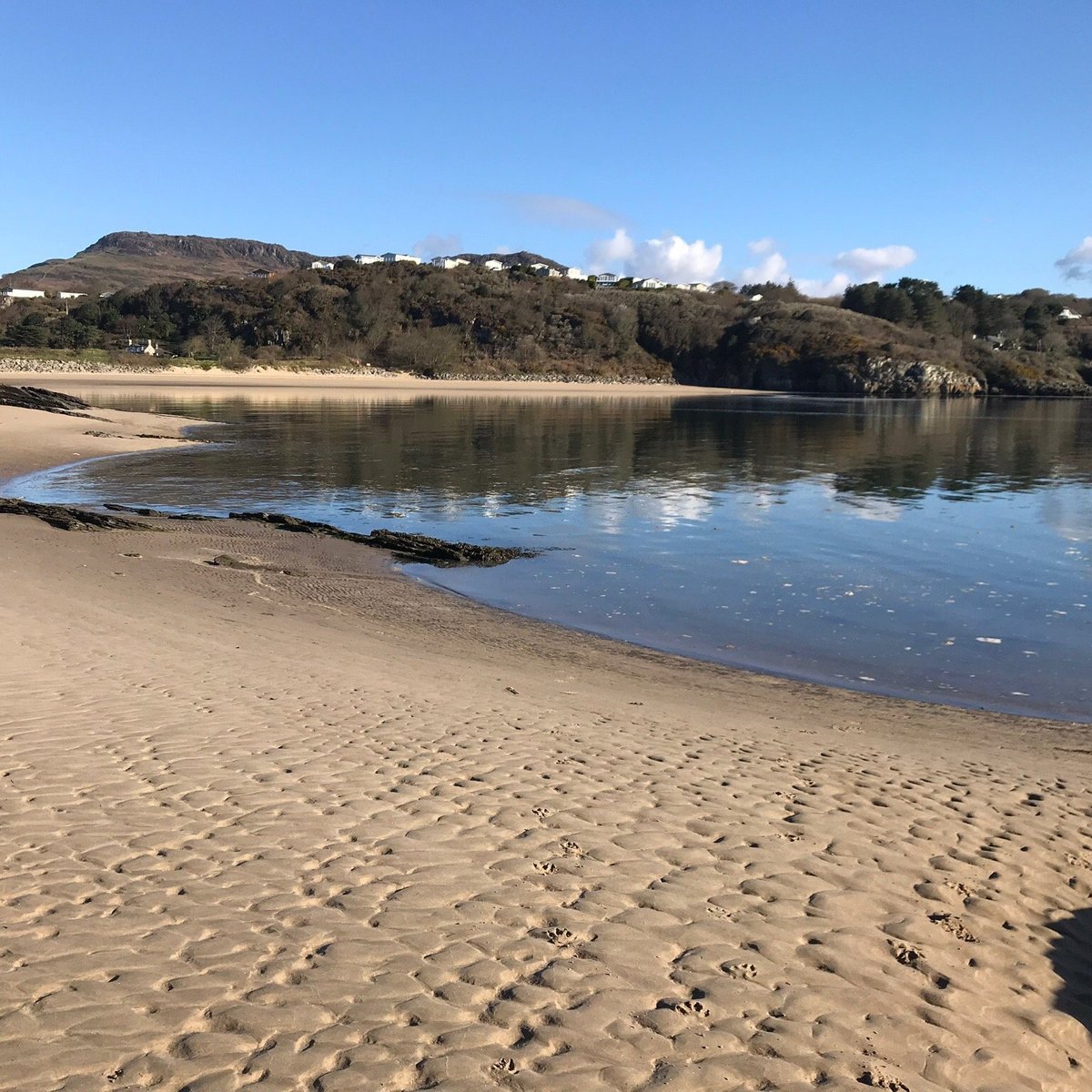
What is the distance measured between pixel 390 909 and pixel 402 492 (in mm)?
23572

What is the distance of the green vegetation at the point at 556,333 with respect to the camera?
420ft

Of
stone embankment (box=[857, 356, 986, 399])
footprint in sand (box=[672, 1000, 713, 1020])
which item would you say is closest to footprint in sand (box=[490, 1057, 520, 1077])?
footprint in sand (box=[672, 1000, 713, 1020])

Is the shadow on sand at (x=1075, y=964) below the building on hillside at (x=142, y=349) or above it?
below

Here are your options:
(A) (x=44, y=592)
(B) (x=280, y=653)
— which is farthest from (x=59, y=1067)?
(A) (x=44, y=592)

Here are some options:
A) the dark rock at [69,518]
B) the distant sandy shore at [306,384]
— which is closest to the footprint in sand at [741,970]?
the dark rock at [69,518]

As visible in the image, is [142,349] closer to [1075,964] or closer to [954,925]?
[954,925]

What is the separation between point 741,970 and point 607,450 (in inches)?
1497

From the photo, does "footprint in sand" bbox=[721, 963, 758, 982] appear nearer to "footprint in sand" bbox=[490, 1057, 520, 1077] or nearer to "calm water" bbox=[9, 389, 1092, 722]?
"footprint in sand" bbox=[490, 1057, 520, 1077]

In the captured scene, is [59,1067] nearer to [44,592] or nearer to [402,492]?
[44,592]

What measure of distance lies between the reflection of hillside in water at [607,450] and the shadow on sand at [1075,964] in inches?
849

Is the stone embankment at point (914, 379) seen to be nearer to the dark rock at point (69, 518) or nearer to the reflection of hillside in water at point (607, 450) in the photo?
the reflection of hillside in water at point (607, 450)

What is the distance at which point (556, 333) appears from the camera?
472 ft

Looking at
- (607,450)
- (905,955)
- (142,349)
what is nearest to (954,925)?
(905,955)

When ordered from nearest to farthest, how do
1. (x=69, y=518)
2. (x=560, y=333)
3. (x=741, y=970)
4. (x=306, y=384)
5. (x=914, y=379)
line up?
(x=741, y=970)
(x=69, y=518)
(x=306, y=384)
(x=914, y=379)
(x=560, y=333)
